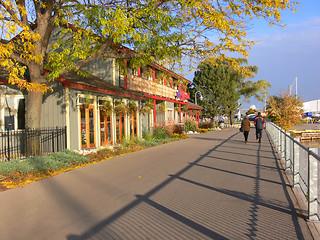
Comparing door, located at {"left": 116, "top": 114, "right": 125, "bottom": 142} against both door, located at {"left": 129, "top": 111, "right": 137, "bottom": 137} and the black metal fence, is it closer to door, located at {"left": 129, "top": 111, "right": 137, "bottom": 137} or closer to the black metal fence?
door, located at {"left": 129, "top": 111, "right": 137, "bottom": 137}

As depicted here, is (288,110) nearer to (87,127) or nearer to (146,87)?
(146,87)

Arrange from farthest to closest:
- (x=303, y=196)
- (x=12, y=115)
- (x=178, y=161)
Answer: (x=12, y=115)
(x=178, y=161)
(x=303, y=196)

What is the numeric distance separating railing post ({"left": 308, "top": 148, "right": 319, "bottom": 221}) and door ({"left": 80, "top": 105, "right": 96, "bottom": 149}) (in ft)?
33.1

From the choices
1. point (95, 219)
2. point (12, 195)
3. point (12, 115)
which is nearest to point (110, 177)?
point (12, 195)

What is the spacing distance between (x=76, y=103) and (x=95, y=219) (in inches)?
328

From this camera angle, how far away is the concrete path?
3936 mm

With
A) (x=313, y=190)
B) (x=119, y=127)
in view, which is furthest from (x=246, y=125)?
(x=313, y=190)

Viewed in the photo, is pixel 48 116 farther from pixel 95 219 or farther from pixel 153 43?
pixel 95 219

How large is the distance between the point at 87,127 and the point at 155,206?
8574 millimetres

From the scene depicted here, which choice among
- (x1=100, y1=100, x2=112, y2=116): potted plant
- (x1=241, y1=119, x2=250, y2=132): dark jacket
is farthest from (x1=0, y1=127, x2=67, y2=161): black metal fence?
(x1=241, y1=119, x2=250, y2=132): dark jacket

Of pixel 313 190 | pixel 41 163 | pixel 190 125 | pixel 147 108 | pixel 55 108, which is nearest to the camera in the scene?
pixel 313 190

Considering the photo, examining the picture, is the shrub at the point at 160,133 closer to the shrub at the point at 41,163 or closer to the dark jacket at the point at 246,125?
the dark jacket at the point at 246,125

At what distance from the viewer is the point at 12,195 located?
600cm

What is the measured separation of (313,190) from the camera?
13.9 feet
